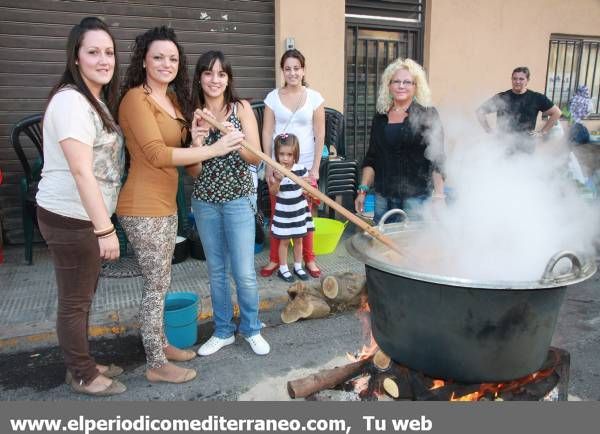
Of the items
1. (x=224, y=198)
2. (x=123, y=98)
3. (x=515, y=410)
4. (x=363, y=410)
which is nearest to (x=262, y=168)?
(x=224, y=198)

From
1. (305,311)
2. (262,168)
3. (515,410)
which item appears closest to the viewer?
(515,410)

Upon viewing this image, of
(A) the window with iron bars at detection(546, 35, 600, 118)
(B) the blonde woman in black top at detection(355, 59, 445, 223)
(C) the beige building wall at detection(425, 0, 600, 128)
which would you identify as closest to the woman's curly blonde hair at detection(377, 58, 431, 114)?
(B) the blonde woman in black top at detection(355, 59, 445, 223)

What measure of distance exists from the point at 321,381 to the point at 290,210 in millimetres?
2204

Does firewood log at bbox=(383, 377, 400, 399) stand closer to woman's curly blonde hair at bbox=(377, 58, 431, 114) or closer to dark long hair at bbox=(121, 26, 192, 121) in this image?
dark long hair at bbox=(121, 26, 192, 121)

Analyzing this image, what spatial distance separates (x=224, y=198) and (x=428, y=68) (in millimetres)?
5161

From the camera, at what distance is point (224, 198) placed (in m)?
2.97

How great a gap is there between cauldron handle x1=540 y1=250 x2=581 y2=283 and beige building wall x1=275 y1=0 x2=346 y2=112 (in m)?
4.89

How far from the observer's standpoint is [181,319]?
337cm

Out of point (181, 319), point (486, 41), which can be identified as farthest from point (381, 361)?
point (486, 41)

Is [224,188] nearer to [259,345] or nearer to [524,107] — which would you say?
[259,345]

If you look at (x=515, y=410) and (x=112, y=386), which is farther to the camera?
(x=112, y=386)

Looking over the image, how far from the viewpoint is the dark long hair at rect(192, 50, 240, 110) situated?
282 centimetres

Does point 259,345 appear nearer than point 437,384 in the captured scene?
No

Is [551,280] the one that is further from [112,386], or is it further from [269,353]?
[112,386]
